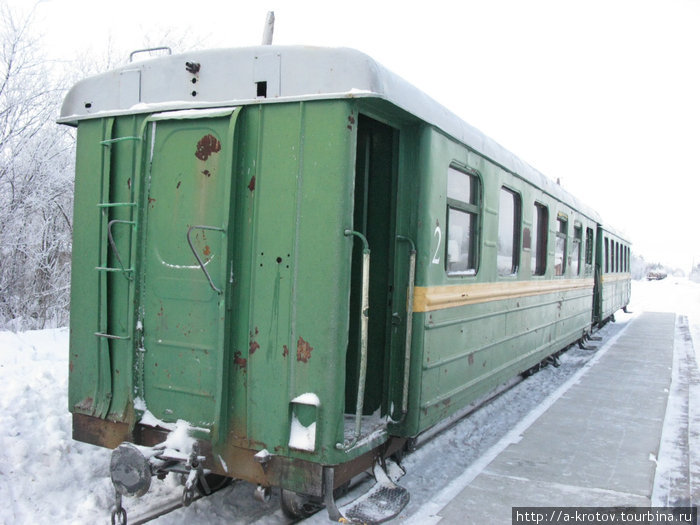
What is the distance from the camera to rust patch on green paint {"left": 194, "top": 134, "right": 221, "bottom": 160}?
3537 mm

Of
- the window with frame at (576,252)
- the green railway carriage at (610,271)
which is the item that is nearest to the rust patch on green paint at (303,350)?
the window with frame at (576,252)

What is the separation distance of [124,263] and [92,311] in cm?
46

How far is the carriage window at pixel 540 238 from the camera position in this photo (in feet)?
23.5

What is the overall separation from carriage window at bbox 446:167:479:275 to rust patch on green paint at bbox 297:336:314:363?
1571mm

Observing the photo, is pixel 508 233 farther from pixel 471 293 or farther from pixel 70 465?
pixel 70 465

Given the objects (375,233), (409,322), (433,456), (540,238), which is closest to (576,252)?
(540,238)

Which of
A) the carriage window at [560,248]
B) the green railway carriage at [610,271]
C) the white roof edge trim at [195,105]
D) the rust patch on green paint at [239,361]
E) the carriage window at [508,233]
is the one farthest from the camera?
the green railway carriage at [610,271]

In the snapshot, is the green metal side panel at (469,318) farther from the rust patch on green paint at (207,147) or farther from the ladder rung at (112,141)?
the ladder rung at (112,141)

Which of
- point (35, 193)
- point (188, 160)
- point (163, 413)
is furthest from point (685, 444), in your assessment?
point (35, 193)

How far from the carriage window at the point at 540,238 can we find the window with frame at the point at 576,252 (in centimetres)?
201

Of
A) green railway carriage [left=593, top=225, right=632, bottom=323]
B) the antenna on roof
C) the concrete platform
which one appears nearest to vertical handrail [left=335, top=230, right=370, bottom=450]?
the concrete platform

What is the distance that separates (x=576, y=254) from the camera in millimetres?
9602

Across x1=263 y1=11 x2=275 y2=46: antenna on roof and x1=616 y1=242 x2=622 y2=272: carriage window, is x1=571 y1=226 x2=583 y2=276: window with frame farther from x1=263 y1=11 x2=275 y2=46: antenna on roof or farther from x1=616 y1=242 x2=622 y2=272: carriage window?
x1=263 y1=11 x2=275 y2=46: antenna on roof

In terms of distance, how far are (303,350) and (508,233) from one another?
335 cm
